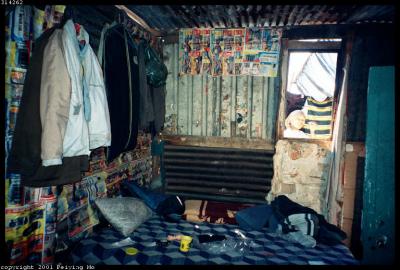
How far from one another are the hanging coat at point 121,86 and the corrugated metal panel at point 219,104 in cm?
145

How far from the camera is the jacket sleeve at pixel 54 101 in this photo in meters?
1.93

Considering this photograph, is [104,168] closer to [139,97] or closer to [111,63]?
[139,97]

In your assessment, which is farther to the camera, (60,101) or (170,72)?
(170,72)

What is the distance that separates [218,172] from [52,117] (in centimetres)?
309

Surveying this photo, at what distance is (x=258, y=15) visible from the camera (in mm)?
3646

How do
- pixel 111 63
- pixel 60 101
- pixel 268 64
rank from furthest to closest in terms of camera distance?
pixel 268 64, pixel 111 63, pixel 60 101

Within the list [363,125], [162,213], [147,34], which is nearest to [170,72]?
[147,34]

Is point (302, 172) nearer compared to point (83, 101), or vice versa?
point (83, 101)

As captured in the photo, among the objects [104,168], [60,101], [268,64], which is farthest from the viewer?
[268,64]

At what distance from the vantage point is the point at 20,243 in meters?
2.12

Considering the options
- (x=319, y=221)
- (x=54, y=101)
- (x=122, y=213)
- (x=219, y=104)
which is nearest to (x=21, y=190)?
(x=54, y=101)

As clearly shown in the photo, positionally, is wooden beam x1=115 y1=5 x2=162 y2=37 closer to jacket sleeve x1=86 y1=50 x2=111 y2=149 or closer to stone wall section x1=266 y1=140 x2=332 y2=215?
jacket sleeve x1=86 y1=50 x2=111 y2=149

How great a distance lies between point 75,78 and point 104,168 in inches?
61.6

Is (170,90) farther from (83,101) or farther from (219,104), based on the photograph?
(83,101)
